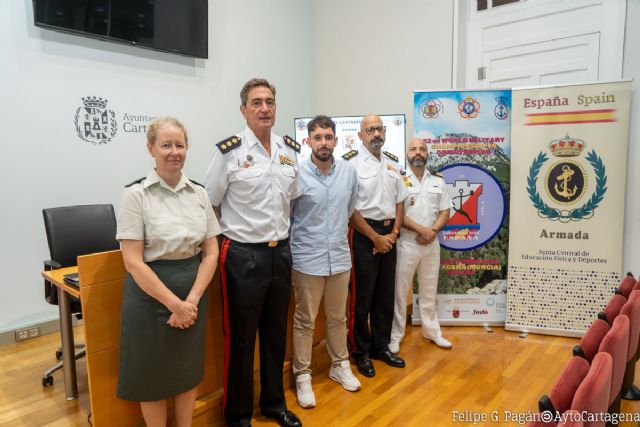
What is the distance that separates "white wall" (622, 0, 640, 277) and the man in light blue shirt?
272 centimetres

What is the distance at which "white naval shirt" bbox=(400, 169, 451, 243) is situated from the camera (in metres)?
3.36

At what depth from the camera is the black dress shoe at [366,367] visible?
289 cm

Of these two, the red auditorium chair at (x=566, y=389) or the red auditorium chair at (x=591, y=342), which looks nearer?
the red auditorium chair at (x=566, y=389)

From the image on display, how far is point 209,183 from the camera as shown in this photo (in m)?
2.14

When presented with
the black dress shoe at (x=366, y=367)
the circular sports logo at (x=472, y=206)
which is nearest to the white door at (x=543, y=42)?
the circular sports logo at (x=472, y=206)

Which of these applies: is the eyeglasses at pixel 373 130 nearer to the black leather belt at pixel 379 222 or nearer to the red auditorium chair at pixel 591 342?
the black leather belt at pixel 379 222

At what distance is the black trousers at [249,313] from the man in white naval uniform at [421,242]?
1275 millimetres

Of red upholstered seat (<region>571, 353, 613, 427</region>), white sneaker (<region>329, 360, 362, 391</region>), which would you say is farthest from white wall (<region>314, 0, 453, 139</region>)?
red upholstered seat (<region>571, 353, 613, 427</region>)

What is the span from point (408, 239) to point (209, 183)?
5.75ft

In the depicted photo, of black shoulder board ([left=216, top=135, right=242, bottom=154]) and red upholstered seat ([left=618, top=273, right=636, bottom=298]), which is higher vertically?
black shoulder board ([left=216, top=135, right=242, bottom=154])

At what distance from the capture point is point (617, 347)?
5.52 feet

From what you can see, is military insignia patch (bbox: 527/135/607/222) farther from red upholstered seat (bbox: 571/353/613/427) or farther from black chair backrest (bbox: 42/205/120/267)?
black chair backrest (bbox: 42/205/120/267)

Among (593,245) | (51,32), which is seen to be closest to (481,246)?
(593,245)

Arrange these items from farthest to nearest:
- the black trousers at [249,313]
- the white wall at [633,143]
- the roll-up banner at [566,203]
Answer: the white wall at [633,143] → the roll-up banner at [566,203] → the black trousers at [249,313]
